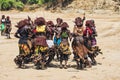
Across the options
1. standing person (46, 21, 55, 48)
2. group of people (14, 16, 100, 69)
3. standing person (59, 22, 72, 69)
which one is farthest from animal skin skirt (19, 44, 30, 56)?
standing person (59, 22, 72, 69)

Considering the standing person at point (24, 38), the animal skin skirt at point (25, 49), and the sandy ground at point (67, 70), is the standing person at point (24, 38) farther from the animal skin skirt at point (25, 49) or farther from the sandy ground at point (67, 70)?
the sandy ground at point (67, 70)

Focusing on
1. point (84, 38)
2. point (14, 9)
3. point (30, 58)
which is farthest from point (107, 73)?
point (14, 9)

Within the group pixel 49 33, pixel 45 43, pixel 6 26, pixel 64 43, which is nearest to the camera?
pixel 45 43

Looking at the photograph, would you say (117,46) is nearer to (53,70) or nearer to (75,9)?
(53,70)

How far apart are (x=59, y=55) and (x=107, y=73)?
2.29m

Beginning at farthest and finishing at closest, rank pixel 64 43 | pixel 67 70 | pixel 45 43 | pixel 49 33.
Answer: pixel 49 33, pixel 64 43, pixel 45 43, pixel 67 70

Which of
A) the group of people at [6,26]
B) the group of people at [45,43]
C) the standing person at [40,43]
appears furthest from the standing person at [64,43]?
the group of people at [6,26]

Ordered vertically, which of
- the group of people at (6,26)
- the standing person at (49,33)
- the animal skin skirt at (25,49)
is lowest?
the group of people at (6,26)

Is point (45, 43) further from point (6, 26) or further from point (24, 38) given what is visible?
point (6, 26)

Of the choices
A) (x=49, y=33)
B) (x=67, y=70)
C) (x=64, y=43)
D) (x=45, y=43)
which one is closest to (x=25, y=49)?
(x=45, y=43)

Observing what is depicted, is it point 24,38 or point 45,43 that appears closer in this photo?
point 45,43

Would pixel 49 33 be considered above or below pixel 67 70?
above

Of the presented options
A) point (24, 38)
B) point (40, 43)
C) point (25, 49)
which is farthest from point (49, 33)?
point (25, 49)

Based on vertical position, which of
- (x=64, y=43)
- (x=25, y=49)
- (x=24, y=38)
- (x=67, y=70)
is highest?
(x=24, y=38)
